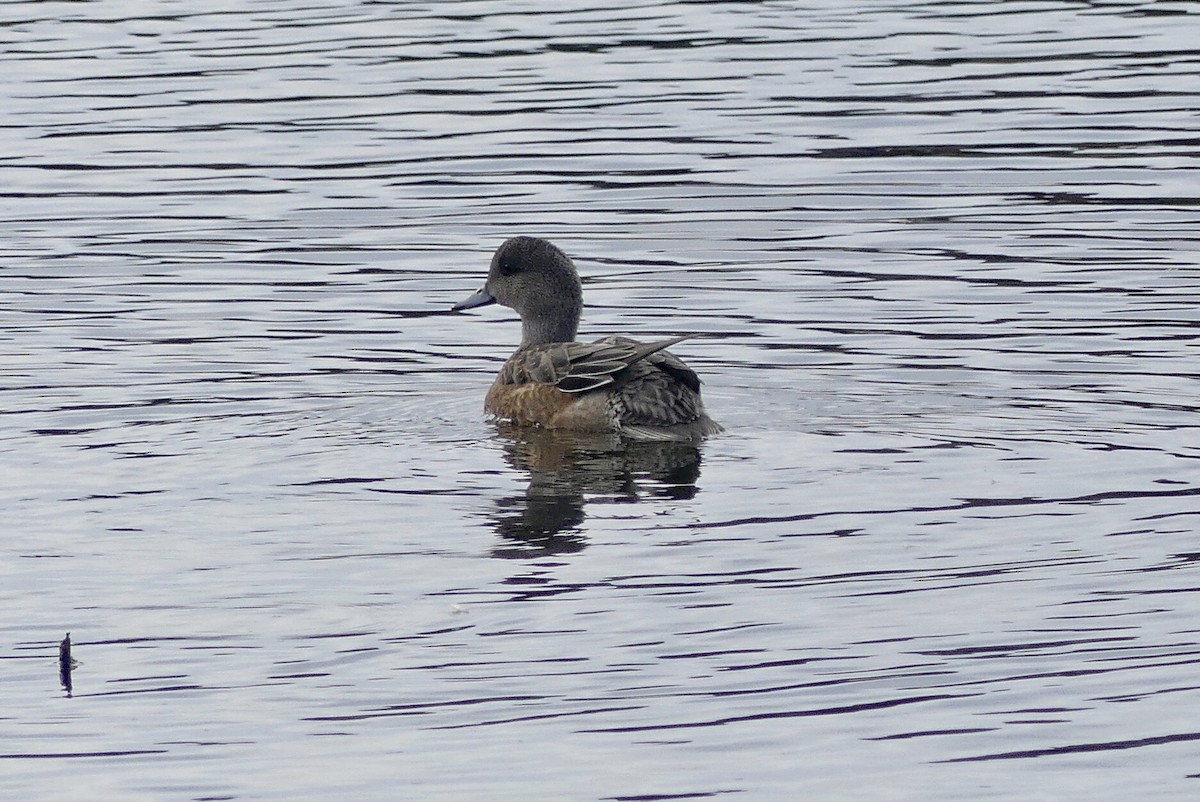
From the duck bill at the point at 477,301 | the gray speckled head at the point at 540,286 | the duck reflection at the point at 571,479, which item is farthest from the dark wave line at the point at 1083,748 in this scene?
the duck bill at the point at 477,301

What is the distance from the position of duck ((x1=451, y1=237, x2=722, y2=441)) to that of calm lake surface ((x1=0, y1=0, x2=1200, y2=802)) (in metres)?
0.17

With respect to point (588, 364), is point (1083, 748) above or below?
below

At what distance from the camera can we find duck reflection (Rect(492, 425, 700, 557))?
8.96 metres

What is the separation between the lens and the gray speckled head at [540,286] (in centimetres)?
1228

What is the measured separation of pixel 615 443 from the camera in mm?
10922

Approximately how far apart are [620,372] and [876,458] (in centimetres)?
155

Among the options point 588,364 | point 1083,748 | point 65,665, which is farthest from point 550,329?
point 1083,748

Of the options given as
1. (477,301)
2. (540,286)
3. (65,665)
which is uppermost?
(540,286)

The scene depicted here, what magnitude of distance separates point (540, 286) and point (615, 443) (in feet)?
5.49

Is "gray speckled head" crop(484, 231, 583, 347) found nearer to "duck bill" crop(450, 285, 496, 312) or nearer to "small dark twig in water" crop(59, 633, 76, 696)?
"duck bill" crop(450, 285, 496, 312)

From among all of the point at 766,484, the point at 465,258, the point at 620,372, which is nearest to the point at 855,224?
the point at 465,258

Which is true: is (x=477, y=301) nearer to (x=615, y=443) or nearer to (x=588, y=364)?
(x=588, y=364)

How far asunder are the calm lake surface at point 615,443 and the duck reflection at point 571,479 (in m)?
0.04

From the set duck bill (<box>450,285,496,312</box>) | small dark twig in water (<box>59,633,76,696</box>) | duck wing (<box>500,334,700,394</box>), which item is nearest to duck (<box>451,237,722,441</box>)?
duck wing (<box>500,334,700,394</box>)
